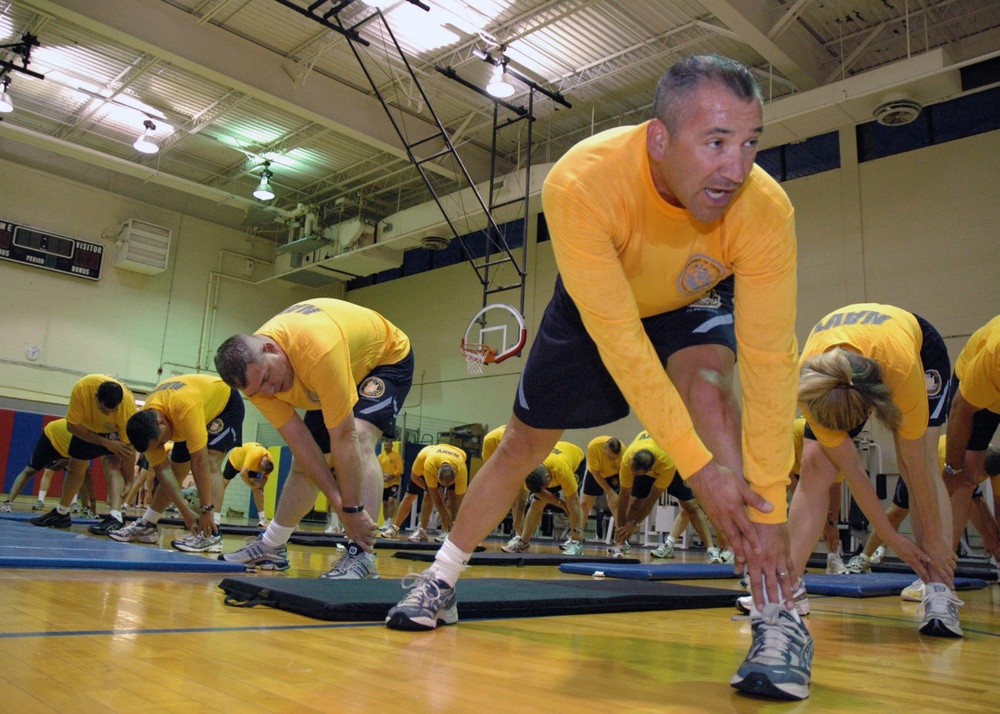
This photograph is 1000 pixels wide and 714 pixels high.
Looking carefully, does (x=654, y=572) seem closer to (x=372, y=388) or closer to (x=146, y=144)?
(x=372, y=388)

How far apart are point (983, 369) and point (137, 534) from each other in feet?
14.8

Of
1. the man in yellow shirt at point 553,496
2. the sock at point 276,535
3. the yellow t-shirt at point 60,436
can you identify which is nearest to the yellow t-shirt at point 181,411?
the sock at point 276,535

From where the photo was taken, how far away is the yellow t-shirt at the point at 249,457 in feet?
32.4

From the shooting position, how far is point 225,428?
5441 millimetres

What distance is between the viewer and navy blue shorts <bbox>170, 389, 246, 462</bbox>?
529 cm

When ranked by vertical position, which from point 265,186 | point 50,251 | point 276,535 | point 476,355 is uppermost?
point 265,186

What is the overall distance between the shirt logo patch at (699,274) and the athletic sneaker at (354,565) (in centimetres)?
195

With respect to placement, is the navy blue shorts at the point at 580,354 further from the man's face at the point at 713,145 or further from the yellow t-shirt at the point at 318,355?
the yellow t-shirt at the point at 318,355

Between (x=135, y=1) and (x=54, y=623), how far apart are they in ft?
30.5

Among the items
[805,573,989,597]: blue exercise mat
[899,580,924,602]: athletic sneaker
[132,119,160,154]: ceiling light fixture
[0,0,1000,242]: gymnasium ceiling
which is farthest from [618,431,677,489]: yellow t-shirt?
[132,119,160,154]: ceiling light fixture

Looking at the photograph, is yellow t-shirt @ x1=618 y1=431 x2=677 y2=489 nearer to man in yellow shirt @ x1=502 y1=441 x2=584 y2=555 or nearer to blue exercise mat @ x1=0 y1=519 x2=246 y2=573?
man in yellow shirt @ x1=502 y1=441 x2=584 y2=555

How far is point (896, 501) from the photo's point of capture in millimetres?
5414

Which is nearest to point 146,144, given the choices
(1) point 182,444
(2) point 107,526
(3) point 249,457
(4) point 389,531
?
(3) point 249,457

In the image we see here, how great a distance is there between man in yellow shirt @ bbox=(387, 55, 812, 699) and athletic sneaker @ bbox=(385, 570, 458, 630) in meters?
0.76
